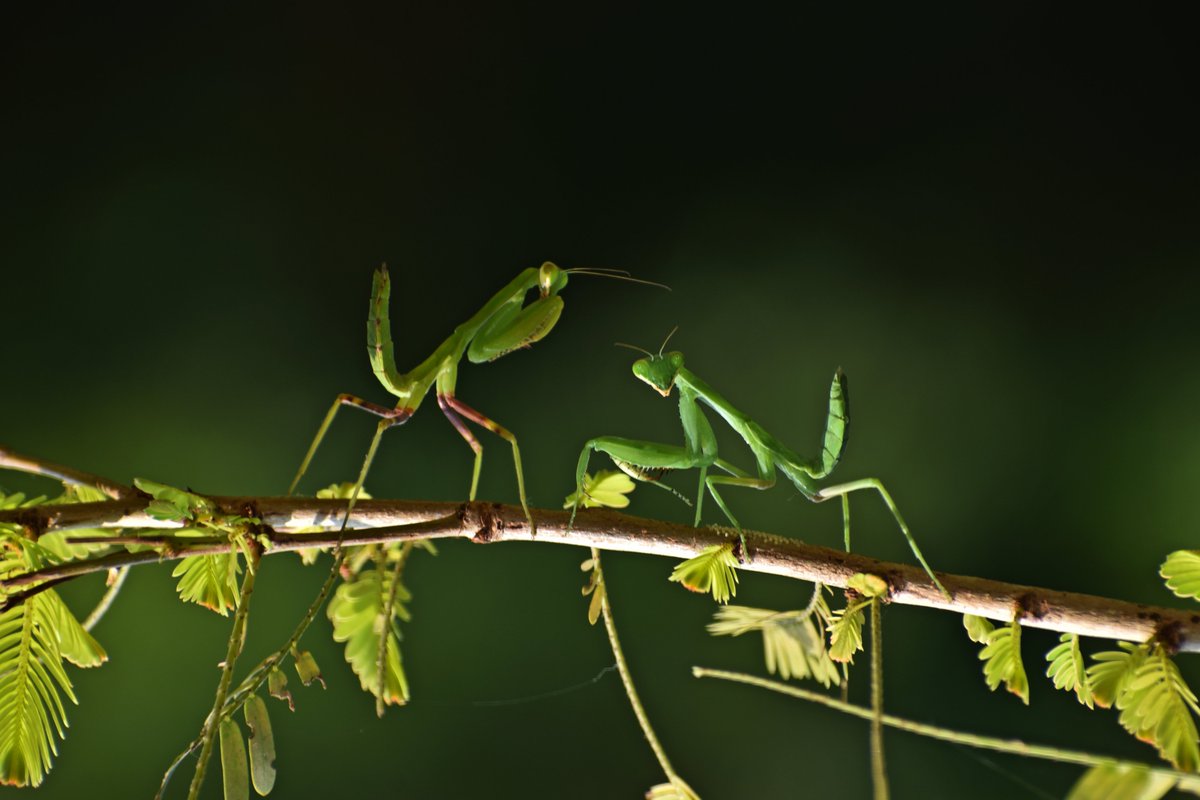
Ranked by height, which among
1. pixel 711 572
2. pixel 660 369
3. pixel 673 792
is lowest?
pixel 673 792

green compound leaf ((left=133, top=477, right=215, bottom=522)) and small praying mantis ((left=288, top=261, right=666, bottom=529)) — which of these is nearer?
green compound leaf ((left=133, top=477, right=215, bottom=522))

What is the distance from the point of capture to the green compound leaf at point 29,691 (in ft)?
1.18

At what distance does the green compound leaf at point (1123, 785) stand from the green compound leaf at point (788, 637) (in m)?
0.28

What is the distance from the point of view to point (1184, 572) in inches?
15.3

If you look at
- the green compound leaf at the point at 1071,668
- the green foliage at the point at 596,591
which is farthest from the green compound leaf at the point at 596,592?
the green compound leaf at the point at 1071,668

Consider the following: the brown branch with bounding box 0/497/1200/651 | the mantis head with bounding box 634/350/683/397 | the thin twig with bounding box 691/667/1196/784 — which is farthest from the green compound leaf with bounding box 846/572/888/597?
the mantis head with bounding box 634/350/683/397

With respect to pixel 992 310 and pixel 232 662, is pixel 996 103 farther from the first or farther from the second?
pixel 232 662

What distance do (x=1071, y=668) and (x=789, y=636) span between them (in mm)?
150

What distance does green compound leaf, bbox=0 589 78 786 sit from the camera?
0.36 m

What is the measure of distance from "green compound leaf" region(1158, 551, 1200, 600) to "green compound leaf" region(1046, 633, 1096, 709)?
57 mm

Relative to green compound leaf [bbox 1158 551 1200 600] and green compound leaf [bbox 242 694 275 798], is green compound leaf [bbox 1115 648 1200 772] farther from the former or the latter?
green compound leaf [bbox 242 694 275 798]

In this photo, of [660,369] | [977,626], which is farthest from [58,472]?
[977,626]

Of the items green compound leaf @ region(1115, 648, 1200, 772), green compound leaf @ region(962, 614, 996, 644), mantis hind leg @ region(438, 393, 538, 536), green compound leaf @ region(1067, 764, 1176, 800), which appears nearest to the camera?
green compound leaf @ region(1067, 764, 1176, 800)

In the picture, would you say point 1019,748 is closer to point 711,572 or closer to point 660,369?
point 711,572
